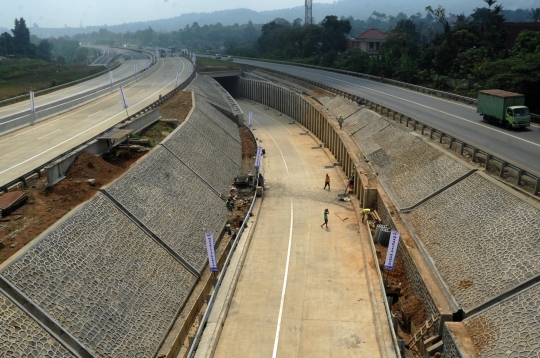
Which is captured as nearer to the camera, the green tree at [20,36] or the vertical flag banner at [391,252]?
the vertical flag banner at [391,252]

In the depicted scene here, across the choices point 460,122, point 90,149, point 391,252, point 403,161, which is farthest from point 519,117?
point 90,149

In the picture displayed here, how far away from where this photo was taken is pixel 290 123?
7056 cm

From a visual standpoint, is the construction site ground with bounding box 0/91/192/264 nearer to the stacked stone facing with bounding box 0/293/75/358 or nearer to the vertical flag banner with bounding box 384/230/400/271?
the stacked stone facing with bounding box 0/293/75/358

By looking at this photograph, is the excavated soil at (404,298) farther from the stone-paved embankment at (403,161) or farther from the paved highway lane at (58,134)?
the paved highway lane at (58,134)

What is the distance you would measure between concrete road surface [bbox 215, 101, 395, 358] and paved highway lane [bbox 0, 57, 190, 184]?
15269 mm

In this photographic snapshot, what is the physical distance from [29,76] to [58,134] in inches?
2968

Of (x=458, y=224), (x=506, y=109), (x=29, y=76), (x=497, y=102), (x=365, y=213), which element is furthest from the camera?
Answer: (x=29, y=76)

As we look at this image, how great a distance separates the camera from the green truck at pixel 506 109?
33.9 meters

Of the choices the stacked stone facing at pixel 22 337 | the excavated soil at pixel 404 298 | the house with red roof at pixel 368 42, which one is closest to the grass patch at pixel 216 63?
the house with red roof at pixel 368 42

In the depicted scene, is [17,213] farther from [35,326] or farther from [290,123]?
[290,123]

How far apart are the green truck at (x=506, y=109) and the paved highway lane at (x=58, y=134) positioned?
3130cm

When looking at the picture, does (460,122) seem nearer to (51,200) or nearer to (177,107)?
(177,107)

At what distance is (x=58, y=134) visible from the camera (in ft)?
126

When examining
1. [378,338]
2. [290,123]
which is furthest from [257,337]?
[290,123]
